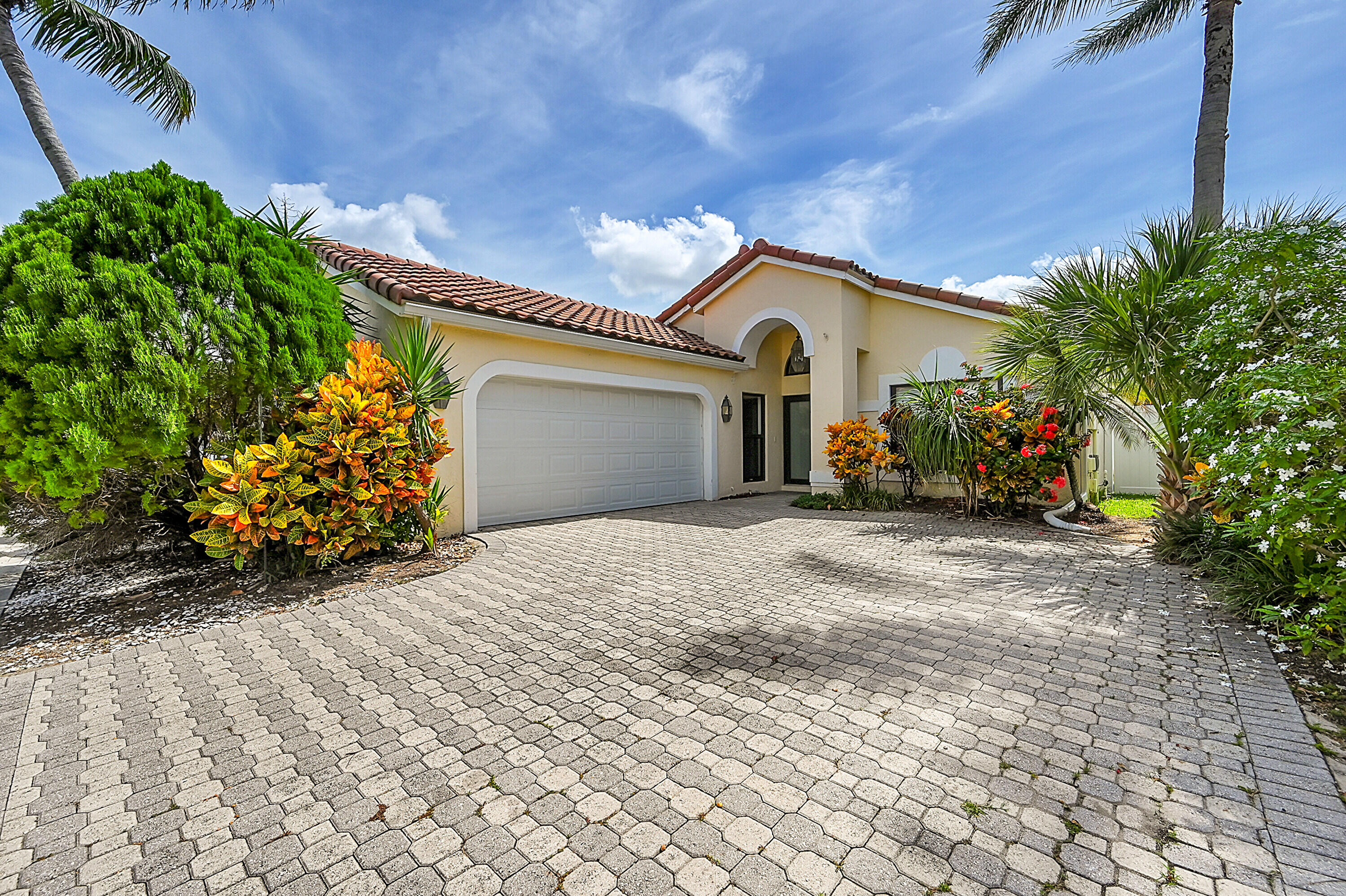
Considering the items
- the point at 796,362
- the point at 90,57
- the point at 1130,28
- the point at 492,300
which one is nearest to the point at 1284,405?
the point at 492,300

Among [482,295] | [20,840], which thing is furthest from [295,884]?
[482,295]

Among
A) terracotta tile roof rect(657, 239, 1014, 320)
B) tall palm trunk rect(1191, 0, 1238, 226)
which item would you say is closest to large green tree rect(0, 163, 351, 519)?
terracotta tile roof rect(657, 239, 1014, 320)

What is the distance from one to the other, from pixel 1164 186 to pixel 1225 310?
672cm

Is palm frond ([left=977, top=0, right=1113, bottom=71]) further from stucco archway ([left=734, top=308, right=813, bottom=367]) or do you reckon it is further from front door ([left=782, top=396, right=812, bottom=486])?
front door ([left=782, top=396, right=812, bottom=486])

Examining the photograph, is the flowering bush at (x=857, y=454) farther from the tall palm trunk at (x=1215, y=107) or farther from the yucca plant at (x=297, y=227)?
the yucca plant at (x=297, y=227)

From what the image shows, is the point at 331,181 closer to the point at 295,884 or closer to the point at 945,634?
the point at 295,884

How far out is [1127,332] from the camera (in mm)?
6340

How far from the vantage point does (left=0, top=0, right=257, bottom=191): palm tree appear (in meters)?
8.95

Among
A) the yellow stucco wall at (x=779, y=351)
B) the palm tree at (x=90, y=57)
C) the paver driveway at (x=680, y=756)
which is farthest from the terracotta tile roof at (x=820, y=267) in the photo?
the palm tree at (x=90, y=57)

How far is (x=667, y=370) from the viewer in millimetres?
11797

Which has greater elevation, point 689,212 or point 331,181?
point 689,212

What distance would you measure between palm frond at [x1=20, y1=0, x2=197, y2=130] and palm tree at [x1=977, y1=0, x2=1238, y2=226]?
16.3m

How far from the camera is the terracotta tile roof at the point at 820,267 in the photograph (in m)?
10.8

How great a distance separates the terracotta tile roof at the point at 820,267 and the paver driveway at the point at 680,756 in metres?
7.35
